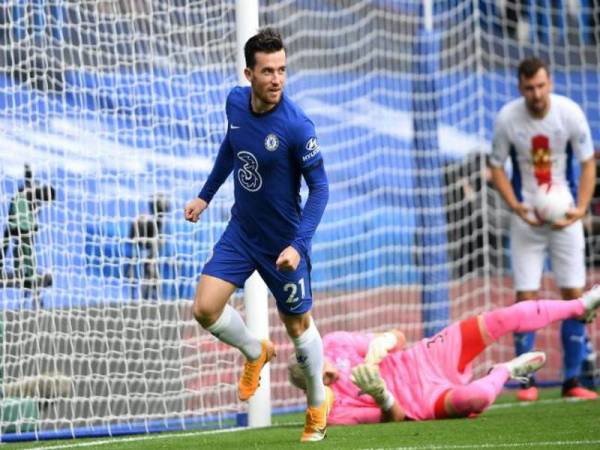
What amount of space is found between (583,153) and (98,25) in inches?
126

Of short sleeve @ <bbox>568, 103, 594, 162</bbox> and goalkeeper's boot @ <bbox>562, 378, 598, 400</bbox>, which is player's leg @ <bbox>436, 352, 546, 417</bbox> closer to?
goalkeeper's boot @ <bbox>562, 378, 598, 400</bbox>

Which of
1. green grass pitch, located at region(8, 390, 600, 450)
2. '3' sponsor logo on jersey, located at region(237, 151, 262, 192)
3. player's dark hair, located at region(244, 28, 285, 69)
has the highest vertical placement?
player's dark hair, located at region(244, 28, 285, 69)

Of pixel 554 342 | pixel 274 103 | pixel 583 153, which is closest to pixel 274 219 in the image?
pixel 274 103

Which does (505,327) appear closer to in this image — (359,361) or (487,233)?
(359,361)

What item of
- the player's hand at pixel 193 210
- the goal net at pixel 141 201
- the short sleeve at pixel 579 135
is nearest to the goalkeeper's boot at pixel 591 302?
the short sleeve at pixel 579 135

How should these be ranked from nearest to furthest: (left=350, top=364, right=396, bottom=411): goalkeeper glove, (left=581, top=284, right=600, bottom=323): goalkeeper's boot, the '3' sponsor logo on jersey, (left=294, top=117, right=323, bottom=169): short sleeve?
(left=294, top=117, right=323, bottom=169): short sleeve
the '3' sponsor logo on jersey
(left=350, top=364, right=396, bottom=411): goalkeeper glove
(left=581, top=284, right=600, bottom=323): goalkeeper's boot

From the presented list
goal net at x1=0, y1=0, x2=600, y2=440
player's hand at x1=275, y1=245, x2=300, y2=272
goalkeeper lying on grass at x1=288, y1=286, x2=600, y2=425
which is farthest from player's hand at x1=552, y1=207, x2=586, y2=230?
player's hand at x1=275, y1=245, x2=300, y2=272

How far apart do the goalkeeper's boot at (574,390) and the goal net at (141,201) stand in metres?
1.37

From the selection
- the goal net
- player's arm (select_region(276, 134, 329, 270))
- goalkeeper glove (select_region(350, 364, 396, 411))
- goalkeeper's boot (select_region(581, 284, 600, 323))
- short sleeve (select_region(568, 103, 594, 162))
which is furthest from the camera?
short sleeve (select_region(568, 103, 594, 162))

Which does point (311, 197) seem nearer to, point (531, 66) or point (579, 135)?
point (531, 66)

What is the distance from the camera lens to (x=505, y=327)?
7816mm

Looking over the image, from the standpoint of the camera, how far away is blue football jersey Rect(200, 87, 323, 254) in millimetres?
6348

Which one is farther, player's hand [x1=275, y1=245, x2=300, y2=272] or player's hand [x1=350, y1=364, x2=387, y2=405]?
player's hand [x1=350, y1=364, x2=387, y2=405]

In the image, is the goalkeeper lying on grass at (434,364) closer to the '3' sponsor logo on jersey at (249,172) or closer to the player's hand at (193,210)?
the player's hand at (193,210)
